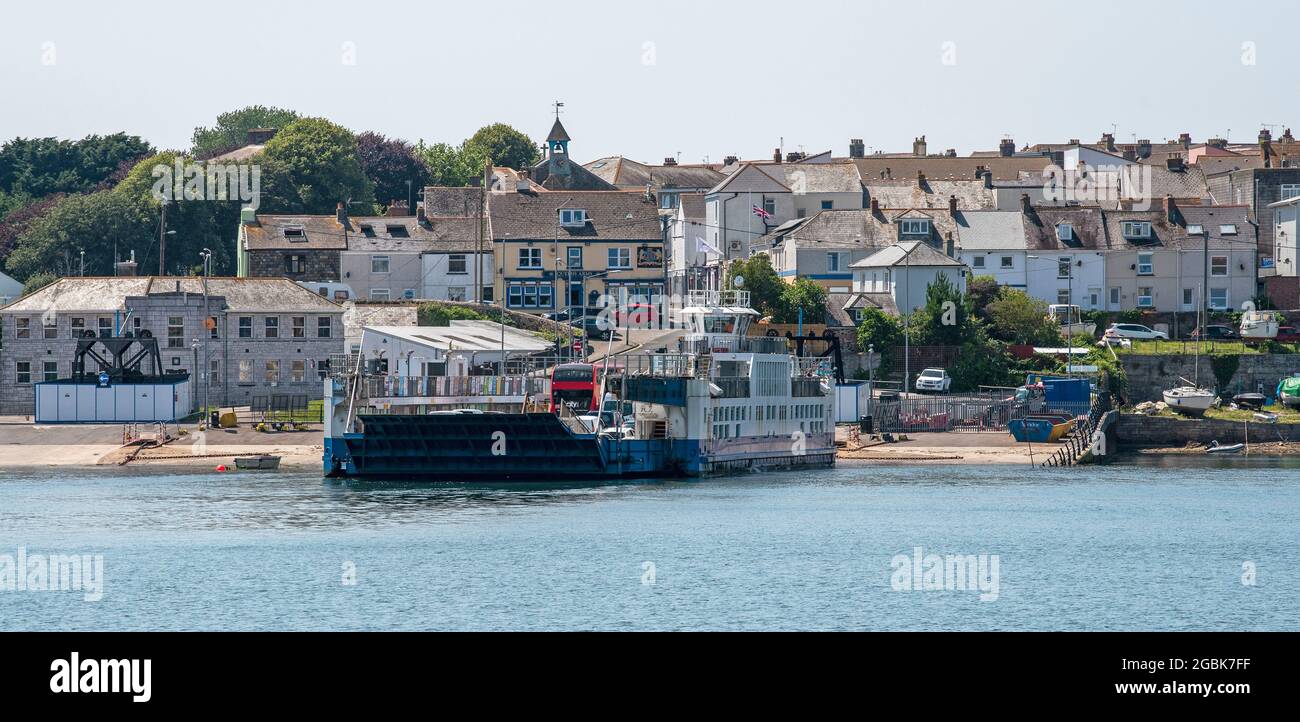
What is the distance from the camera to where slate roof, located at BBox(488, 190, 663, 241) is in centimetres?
11612

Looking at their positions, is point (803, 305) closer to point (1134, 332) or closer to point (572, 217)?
point (1134, 332)

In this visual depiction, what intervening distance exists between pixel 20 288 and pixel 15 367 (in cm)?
3796

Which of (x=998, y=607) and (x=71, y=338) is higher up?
(x=71, y=338)

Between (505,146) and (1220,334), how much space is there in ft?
269

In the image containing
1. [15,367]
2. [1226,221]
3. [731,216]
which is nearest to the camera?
[15,367]

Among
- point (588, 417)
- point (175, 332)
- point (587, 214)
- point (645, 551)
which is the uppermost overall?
point (587, 214)

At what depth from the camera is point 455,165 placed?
16450 centimetres

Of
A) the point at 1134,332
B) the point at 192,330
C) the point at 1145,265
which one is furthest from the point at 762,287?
the point at 192,330

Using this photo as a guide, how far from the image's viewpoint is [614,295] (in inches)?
4532

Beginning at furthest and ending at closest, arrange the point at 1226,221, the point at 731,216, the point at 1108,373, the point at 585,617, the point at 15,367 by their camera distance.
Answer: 1. the point at 731,216
2. the point at 1226,221
3. the point at 1108,373
4. the point at 15,367
5. the point at 585,617

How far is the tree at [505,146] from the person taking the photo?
166 m
